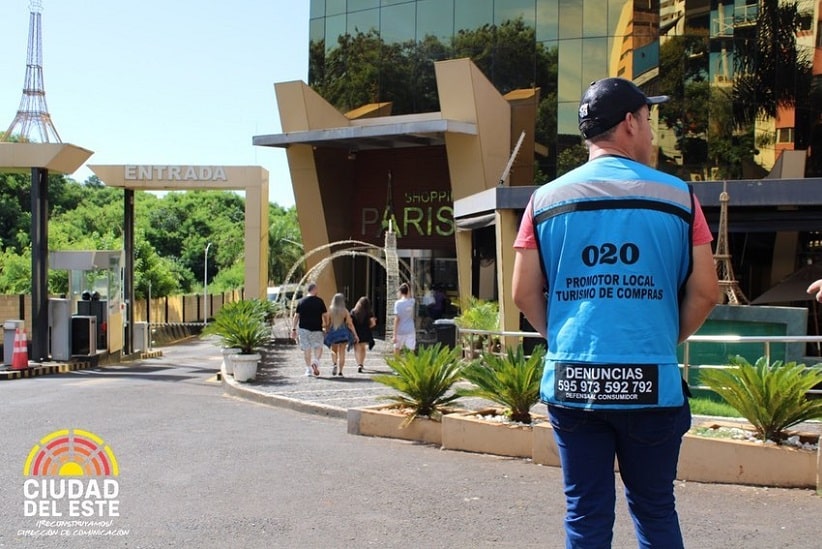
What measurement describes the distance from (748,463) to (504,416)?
2435 mm

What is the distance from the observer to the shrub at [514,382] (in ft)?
27.6

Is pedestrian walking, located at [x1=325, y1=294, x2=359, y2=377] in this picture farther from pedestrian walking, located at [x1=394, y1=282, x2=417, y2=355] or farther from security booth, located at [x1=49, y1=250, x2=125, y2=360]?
security booth, located at [x1=49, y1=250, x2=125, y2=360]

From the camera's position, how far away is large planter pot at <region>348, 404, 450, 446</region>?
898 cm

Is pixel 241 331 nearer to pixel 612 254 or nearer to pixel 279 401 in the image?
pixel 279 401

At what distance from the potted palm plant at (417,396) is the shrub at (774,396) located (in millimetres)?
2995

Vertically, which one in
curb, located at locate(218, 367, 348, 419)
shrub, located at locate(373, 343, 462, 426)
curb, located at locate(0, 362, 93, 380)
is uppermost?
shrub, located at locate(373, 343, 462, 426)

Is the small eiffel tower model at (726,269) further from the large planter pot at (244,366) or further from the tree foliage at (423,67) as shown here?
the tree foliage at (423,67)

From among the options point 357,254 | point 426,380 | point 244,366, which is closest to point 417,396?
point 426,380

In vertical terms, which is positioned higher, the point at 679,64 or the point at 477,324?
the point at 679,64

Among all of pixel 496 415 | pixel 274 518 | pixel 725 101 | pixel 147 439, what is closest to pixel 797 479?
pixel 496 415

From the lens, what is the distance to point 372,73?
2908cm

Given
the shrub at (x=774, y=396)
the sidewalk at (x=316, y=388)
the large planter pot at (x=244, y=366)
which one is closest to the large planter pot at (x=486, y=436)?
the sidewalk at (x=316, y=388)

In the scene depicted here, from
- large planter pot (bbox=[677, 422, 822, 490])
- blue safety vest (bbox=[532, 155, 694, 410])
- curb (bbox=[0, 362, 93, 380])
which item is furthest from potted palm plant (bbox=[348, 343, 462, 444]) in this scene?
curb (bbox=[0, 362, 93, 380])

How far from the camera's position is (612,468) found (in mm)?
3029
